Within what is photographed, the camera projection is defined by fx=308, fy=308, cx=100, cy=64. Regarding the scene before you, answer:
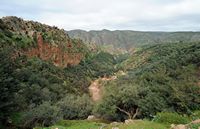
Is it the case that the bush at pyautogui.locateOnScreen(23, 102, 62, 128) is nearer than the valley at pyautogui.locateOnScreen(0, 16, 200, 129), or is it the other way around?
the valley at pyautogui.locateOnScreen(0, 16, 200, 129)

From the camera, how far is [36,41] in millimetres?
87062

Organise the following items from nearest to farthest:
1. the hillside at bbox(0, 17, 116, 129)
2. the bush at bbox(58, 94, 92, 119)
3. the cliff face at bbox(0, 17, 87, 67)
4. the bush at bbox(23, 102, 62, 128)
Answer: the bush at bbox(23, 102, 62, 128)
the hillside at bbox(0, 17, 116, 129)
the bush at bbox(58, 94, 92, 119)
the cliff face at bbox(0, 17, 87, 67)

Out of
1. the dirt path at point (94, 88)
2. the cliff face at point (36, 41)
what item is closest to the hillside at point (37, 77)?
the cliff face at point (36, 41)

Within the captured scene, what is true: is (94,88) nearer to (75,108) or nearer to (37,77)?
(37,77)

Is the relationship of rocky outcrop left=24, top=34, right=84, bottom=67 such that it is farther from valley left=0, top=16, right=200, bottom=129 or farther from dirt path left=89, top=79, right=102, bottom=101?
dirt path left=89, top=79, right=102, bottom=101

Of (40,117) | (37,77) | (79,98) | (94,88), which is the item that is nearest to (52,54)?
(94,88)

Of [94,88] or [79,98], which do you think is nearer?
[79,98]

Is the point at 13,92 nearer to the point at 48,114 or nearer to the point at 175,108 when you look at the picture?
the point at 48,114

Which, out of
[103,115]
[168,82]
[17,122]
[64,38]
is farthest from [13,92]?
[64,38]

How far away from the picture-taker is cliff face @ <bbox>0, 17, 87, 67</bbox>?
76.4m

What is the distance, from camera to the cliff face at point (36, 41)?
7644 cm

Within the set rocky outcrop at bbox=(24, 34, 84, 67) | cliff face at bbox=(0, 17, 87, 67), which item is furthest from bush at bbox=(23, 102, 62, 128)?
rocky outcrop at bbox=(24, 34, 84, 67)

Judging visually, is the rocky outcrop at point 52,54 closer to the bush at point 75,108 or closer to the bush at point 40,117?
the bush at point 75,108

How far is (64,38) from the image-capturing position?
116m
